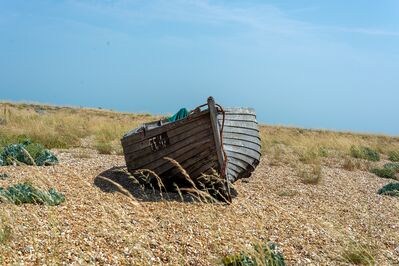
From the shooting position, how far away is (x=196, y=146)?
8.34 metres

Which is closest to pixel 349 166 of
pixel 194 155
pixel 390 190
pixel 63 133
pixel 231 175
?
pixel 390 190

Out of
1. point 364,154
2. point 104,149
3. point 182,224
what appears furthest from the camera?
A: point 364,154

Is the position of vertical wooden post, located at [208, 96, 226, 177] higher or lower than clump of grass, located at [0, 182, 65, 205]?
higher

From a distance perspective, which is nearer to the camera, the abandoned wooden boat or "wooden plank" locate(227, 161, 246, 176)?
the abandoned wooden boat

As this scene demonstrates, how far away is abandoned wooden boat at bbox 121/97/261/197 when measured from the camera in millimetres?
8234

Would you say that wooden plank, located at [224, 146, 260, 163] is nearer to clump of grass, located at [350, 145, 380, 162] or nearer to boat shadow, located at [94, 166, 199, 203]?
boat shadow, located at [94, 166, 199, 203]

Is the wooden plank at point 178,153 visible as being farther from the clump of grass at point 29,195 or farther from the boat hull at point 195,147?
the clump of grass at point 29,195

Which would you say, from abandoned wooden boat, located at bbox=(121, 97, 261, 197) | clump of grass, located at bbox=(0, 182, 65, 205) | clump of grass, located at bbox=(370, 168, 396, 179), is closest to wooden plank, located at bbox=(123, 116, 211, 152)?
abandoned wooden boat, located at bbox=(121, 97, 261, 197)

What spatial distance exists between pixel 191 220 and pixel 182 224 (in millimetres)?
295

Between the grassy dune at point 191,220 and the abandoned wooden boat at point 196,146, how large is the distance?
0.55 meters

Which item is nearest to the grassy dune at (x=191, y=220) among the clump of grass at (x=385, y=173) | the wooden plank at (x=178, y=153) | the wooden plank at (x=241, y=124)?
the clump of grass at (x=385, y=173)

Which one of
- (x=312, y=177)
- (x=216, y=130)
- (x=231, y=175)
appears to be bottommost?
(x=312, y=177)

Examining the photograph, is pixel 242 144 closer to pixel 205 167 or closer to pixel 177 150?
pixel 205 167

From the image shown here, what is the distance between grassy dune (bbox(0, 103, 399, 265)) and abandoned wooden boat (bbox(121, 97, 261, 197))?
1.80 ft
